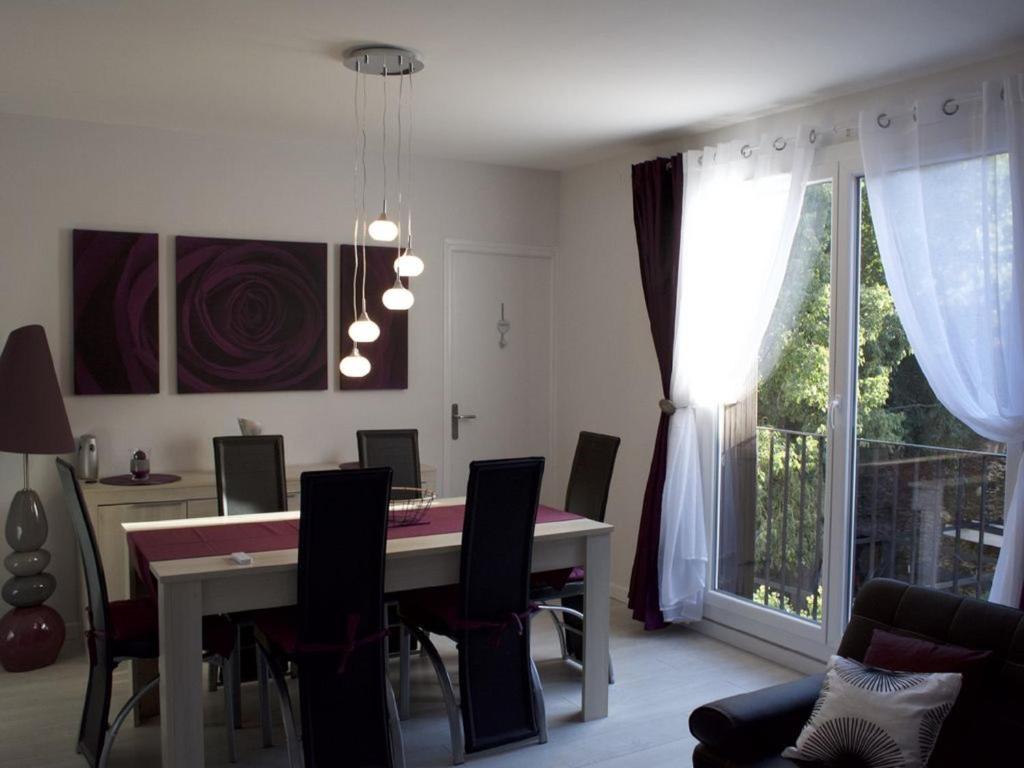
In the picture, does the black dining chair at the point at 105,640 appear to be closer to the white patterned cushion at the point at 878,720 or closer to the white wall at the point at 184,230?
the white wall at the point at 184,230

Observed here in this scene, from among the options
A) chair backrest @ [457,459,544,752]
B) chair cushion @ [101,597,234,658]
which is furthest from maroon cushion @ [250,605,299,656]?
chair backrest @ [457,459,544,752]

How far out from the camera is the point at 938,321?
362 cm

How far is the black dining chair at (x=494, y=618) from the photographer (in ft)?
11.1

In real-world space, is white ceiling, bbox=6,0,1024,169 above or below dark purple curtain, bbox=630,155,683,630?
above

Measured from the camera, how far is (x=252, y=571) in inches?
120

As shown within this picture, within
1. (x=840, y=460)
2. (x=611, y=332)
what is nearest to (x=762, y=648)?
(x=840, y=460)

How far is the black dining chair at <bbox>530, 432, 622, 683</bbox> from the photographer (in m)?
4.06

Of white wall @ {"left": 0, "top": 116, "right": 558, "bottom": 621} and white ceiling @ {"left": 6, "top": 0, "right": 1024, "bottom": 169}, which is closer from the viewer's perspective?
white ceiling @ {"left": 6, "top": 0, "right": 1024, "bottom": 169}

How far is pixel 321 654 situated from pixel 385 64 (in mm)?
2229

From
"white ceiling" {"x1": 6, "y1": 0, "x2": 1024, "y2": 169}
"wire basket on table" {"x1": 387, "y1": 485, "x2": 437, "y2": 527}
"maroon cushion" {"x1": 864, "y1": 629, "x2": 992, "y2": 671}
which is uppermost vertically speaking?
"white ceiling" {"x1": 6, "y1": 0, "x2": 1024, "y2": 169}

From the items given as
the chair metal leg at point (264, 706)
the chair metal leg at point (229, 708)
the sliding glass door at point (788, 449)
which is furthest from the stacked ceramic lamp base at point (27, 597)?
the sliding glass door at point (788, 449)

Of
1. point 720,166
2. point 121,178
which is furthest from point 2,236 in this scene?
point 720,166

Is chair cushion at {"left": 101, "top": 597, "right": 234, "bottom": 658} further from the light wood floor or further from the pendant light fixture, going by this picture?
the pendant light fixture

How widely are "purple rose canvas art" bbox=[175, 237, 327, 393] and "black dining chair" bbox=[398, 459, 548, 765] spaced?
2096 millimetres
